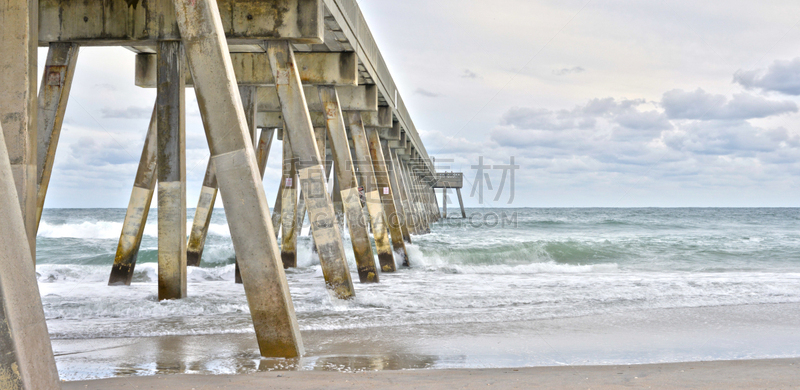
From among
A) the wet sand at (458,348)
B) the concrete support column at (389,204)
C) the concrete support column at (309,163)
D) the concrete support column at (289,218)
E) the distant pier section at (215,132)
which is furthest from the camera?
the concrete support column at (389,204)

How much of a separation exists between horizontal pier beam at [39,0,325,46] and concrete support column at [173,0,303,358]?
3.06 metres

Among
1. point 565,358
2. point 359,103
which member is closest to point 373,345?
point 565,358

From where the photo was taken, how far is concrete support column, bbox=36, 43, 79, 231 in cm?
626

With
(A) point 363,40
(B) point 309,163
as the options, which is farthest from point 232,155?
(A) point 363,40

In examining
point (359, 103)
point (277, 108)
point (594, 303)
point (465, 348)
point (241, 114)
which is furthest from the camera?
point (277, 108)

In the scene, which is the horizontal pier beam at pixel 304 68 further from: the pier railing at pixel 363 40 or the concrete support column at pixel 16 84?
the concrete support column at pixel 16 84

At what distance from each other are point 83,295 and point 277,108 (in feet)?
18.5

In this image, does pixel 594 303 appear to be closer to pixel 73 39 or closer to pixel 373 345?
pixel 373 345

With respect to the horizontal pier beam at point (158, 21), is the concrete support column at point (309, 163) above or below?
below

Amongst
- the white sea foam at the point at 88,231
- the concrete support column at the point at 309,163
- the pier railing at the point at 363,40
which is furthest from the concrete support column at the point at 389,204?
the white sea foam at the point at 88,231

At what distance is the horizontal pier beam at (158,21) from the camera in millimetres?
6188

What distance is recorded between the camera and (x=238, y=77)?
27.2 feet

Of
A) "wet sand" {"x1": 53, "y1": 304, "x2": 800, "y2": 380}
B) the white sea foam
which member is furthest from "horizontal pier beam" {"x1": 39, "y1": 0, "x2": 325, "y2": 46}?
the white sea foam

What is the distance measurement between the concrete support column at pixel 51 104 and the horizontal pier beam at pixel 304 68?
188cm
